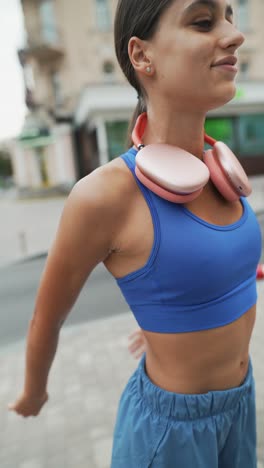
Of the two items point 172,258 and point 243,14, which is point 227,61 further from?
point 243,14

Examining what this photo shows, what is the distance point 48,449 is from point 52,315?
1.75 metres

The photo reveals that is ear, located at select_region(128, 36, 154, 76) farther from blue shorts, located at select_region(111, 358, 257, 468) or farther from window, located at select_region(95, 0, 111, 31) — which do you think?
window, located at select_region(95, 0, 111, 31)

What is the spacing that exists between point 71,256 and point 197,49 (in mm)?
550

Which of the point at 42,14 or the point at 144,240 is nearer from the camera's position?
the point at 144,240

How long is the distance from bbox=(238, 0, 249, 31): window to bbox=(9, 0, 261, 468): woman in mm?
20438

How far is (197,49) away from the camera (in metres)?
0.78

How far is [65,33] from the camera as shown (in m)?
17.8

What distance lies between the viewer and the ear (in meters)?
0.85

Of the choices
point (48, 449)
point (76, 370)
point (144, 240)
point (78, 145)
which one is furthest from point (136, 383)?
point (78, 145)

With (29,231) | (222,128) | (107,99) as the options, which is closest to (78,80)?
(107,99)

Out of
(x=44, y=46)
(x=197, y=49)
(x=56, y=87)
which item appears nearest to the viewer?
(x=197, y=49)

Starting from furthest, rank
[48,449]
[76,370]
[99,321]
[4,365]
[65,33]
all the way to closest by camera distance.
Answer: [65,33], [99,321], [4,365], [76,370], [48,449]

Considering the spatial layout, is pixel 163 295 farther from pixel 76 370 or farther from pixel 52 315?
pixel 76 370

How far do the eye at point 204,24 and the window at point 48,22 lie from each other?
20.0 meters
